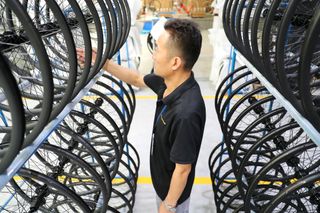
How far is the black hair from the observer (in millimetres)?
1223

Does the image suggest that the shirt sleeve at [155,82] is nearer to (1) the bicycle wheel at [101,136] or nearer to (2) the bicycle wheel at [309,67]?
(1) the bicycle wheel at [101,136]

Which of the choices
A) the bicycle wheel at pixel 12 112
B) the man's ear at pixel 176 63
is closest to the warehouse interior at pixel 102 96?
the bicycle wheel at pixel 12 112

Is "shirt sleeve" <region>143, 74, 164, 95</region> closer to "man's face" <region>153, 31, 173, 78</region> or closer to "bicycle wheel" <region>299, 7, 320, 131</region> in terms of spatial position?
"man's face" <region>153, 31, 173, 78</region>

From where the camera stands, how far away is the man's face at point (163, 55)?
4.10ft

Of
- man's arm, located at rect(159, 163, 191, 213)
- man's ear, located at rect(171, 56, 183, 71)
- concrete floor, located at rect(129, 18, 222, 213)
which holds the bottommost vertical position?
concrete floor, located at rect(129, 18, 222, 213)

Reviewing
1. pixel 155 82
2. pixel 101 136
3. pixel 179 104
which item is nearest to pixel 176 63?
pixel 179 104

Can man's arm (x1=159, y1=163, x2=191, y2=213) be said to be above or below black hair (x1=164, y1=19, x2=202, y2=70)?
below

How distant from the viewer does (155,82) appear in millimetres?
1687

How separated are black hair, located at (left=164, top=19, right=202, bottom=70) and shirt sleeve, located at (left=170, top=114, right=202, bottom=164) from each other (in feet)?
0.95

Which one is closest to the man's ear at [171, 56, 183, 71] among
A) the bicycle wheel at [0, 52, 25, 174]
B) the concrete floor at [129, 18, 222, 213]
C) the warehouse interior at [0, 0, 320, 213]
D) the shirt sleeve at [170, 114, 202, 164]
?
the warehouse interior at [0, 0, 320, 213]

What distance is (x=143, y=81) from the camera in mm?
1753

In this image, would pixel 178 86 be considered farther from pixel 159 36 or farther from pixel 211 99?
pixel 211 99

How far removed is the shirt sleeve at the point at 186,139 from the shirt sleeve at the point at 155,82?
0.45m

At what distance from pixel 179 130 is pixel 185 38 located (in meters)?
0.42
